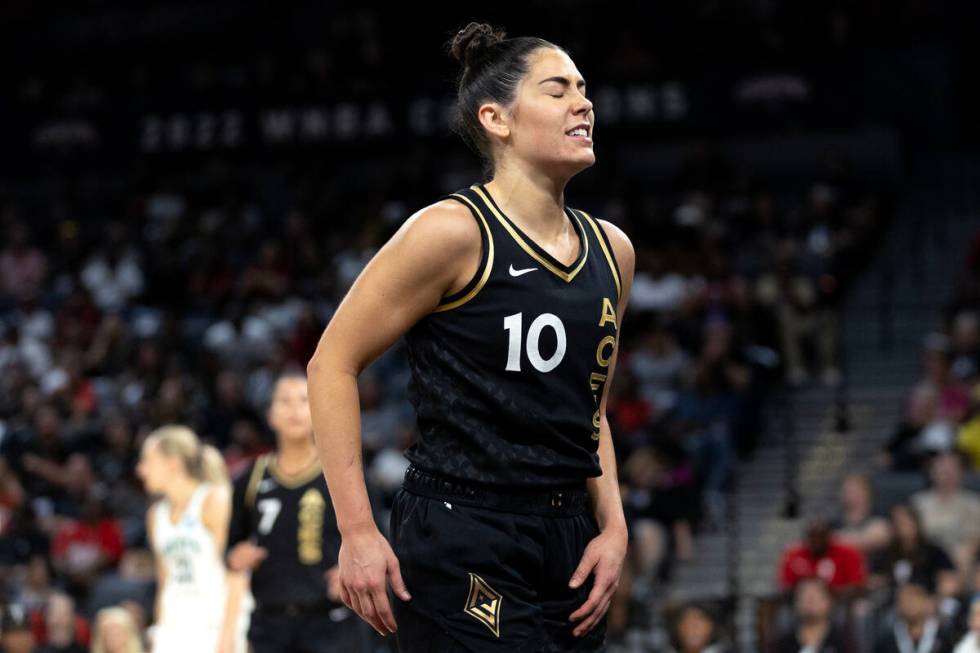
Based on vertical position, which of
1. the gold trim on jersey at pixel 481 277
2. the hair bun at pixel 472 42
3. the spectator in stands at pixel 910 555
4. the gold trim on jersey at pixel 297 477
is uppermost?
the hair bun at pixel 472 42

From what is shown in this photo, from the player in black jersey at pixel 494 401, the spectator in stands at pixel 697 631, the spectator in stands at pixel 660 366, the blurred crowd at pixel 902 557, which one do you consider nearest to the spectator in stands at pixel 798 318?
the spectator in stands at pixel 660 366

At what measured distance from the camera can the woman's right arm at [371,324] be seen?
10.9 ft

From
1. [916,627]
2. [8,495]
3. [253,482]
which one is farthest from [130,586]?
[916,627]

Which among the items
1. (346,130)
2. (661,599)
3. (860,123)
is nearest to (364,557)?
(661,599)

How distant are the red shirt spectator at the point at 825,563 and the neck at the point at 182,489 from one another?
4.14 metres

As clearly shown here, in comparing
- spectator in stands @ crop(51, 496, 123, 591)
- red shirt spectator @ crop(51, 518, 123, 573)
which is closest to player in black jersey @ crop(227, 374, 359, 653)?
spectator in stands @ crop(51, 496, 123, 591)

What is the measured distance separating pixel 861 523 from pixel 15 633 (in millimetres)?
5948

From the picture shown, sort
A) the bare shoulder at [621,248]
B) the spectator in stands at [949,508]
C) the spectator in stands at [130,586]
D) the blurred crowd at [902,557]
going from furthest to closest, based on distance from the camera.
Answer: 1. the spectator in stands at [130,586]
2. the spectator in stands at [949,508]
3. the blurred crowd at [902,557]
4. the bare shoulder at [621,248]

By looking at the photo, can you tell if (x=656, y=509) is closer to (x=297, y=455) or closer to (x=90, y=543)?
(x=90, y=543)

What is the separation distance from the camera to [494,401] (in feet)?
11.1

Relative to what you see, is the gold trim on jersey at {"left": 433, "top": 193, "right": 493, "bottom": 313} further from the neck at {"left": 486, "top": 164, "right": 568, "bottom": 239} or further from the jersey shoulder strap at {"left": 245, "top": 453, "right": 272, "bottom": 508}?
the jersey shoulder strap at {"left": 245, "top": 453, "right": 272, "bottom": 508}

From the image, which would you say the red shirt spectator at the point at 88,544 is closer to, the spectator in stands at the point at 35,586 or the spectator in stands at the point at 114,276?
the spectator in stands at the point at 35,586

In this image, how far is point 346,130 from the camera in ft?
61.6

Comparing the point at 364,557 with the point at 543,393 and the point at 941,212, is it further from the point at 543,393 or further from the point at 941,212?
the point at 941,212
